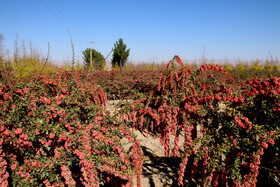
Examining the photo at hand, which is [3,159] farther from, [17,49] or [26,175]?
[17,49]

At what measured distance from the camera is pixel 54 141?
1.74 metres

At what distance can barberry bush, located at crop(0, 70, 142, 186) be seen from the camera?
166cm

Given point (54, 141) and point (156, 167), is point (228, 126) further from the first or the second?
point (54, 141)

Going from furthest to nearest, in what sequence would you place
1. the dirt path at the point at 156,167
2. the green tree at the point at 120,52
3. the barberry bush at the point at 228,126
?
1. the green tree at the point at 120,52
2. the dirt path at the point at 156,167
3. the barberry bush at the point at 228,126

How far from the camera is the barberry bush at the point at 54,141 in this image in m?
1.66

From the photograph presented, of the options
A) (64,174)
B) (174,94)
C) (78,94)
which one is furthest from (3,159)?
(174,94)

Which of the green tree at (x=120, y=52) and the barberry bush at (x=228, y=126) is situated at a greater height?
the green tree at (x=120, y=52)

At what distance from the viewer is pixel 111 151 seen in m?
2.00

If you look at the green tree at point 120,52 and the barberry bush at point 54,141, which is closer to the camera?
the barberry bush at point 54,141

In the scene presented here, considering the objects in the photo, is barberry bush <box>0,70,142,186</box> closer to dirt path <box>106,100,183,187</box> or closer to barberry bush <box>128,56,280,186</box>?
dirt path <box>106,100,183,187</box>

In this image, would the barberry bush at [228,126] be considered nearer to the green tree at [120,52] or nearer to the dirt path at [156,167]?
the dirt path at [156,167]

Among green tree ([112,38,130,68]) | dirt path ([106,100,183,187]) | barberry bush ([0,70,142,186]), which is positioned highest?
green tree ([112,38,130,68])

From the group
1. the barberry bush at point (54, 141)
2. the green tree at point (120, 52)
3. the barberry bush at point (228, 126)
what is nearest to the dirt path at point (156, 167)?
the barberry bush at point (54, 141)

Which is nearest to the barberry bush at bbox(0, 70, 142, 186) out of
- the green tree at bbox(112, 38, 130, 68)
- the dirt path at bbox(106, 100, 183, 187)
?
the dirt path at bbox(106, 100, 183, 187)
